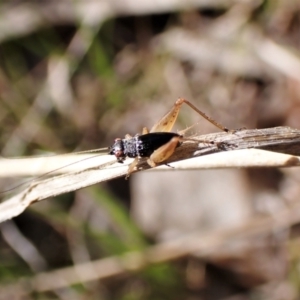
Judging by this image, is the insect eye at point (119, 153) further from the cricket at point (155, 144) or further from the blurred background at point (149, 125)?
the blurred background at point (149, 125)

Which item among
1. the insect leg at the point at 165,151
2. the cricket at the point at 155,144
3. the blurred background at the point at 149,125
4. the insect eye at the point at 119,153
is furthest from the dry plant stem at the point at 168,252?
the insect leg at the point at 165,151

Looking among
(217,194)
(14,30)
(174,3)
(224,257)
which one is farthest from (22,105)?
(224,257)

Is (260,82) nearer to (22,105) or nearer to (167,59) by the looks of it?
(167,59)

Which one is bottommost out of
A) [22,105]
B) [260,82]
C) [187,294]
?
[187,294]

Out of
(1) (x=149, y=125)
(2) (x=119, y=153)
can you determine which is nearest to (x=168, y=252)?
(1) (x=149, y=125)

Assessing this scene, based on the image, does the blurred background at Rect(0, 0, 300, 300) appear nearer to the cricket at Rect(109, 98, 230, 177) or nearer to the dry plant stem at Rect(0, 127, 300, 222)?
the cricket at Rect(109, 98, 230, 177)

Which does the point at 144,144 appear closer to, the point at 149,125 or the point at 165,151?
the point at 165,151

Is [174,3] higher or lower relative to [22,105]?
higher

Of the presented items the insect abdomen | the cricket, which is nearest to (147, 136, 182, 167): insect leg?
the cricket
